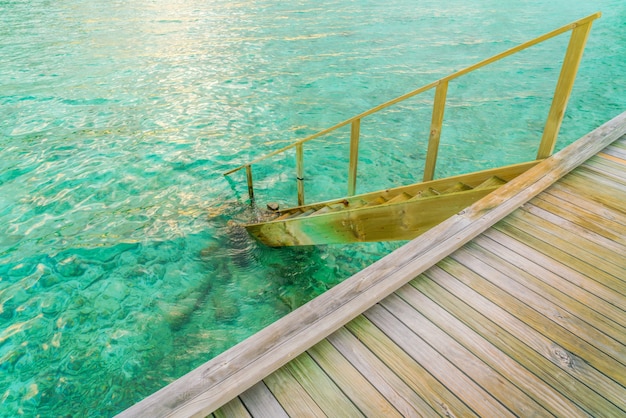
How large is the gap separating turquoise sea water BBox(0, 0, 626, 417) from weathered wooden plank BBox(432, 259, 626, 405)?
318 cm

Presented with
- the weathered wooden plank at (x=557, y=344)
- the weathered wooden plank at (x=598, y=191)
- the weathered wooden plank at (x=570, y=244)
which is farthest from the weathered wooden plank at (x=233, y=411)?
the weathered wooden plank at (x=598, y=191)

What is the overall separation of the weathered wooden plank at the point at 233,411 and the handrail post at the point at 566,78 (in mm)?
3161

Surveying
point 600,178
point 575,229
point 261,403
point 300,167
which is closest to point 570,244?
point 575,229

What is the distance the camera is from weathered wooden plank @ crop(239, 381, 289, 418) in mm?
1705

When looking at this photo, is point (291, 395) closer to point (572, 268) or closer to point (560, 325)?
point (560, 325)

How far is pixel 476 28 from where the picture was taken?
21375 millimetres

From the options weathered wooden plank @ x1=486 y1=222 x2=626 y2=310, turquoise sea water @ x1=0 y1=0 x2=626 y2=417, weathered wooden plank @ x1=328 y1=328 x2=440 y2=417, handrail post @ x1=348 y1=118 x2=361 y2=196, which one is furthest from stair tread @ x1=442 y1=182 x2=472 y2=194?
turquoise sea water @ x1=0 y1=0 x2=626 y2=417

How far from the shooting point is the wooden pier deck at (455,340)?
1745 mm

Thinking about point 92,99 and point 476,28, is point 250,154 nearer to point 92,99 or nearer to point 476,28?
point 92,99

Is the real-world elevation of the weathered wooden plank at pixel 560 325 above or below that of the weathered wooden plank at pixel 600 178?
below

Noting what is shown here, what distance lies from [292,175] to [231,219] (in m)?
2.06

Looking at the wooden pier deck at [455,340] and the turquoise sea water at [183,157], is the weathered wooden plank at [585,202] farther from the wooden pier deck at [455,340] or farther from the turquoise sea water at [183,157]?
the turquoise sea water at [183,157]

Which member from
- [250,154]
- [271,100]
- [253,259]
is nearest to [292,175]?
[250,154]

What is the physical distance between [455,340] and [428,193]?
2.05m
